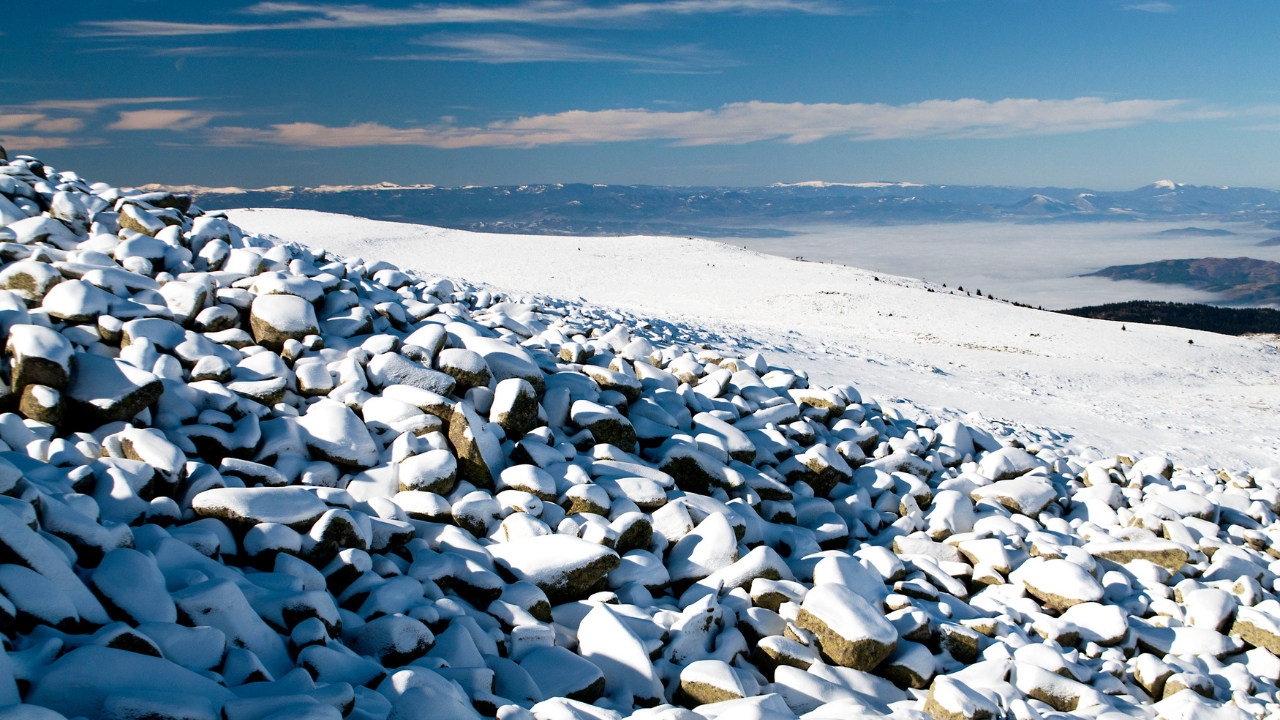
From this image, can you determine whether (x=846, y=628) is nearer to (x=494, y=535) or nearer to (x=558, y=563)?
(x=558, y=563)

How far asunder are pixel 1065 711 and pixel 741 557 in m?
2.00

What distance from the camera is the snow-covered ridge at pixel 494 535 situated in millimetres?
2973

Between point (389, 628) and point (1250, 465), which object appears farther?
point (1250, 465)

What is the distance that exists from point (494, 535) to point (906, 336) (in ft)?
49.6

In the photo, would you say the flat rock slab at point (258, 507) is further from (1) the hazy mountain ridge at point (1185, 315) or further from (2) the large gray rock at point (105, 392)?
(1) the hazy mountain ridge at point (1185, 315)

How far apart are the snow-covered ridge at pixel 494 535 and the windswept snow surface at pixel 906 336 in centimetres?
343

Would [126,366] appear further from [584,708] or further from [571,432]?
[584,708]

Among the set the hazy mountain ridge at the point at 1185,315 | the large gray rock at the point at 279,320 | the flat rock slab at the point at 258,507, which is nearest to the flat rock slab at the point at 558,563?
the flat rock slab at the point at 258,507

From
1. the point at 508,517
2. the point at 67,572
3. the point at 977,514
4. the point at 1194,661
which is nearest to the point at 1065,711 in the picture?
the point at 1194,661

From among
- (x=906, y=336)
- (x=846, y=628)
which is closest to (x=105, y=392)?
(x=846, y=628)

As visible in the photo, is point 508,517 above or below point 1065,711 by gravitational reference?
above

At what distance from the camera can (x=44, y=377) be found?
14.7 ft

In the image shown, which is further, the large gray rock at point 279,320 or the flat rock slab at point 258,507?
the large gray rock at point 279,320

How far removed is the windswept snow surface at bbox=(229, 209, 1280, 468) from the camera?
10.6m
